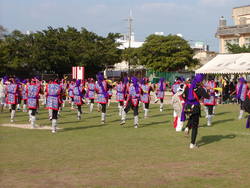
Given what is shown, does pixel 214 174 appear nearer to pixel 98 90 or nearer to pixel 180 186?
pixel 180 186

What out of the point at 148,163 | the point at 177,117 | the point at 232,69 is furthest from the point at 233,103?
the point at 148,163

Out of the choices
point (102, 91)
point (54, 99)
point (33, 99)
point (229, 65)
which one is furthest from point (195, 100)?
point (229, 65)

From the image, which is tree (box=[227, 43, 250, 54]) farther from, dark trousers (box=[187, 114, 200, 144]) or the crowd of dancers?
dark trousers (box=[187, 114, 200, 144])

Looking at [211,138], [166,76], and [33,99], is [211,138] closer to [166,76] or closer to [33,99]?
[33,99]

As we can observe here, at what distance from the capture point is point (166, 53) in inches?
2232

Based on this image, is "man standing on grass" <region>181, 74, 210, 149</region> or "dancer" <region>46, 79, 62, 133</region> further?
"dancer" <region>46, 79, 62, 133</region>

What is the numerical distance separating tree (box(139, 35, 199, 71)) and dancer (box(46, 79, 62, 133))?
136 ft

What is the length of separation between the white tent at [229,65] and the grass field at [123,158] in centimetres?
1401

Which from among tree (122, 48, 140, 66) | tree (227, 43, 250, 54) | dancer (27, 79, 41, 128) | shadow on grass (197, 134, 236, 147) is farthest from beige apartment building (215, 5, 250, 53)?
shadow on grass (197, 134, 236, 147)

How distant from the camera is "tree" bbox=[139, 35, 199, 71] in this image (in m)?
56.1

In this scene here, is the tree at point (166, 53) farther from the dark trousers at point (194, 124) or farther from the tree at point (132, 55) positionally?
the dark trousers at point (194, 124)

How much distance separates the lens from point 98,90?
19.0m

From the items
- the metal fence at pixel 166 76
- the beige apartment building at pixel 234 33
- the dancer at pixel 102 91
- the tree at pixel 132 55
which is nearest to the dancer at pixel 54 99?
the dancer at pixel 102 91

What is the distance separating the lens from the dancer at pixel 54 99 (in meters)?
14.7
